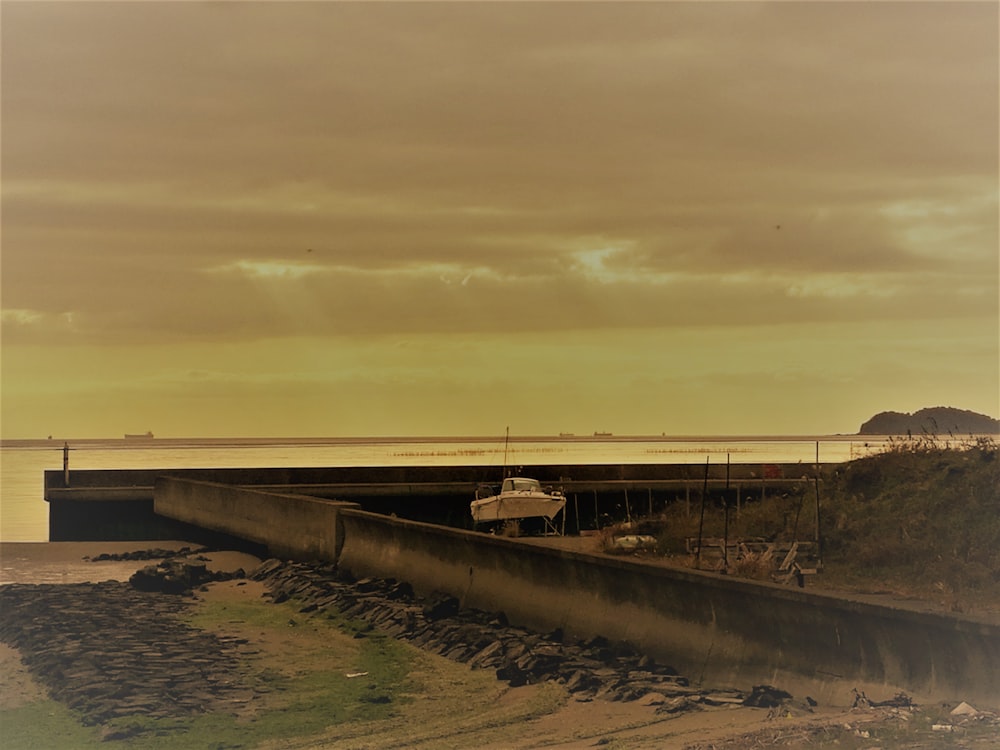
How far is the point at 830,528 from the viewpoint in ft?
85.7

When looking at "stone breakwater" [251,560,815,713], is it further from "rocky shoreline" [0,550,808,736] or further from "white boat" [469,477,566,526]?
"white boat" [469,477,566,526]

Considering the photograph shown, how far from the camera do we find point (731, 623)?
17812mm

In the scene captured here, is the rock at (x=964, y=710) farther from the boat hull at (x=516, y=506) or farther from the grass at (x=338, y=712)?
the boat hull at (x=516, y=506)

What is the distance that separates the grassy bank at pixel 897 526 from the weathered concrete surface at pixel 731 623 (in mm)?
2079

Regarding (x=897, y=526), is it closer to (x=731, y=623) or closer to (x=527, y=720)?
(x=731, y=623)

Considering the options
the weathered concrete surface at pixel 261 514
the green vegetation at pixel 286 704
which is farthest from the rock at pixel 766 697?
the weathered concrete surface at pixel 261 514

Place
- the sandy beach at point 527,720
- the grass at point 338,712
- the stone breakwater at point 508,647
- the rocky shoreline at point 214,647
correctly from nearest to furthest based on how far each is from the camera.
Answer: the sandy beach at point 527,720
the grass at point 338,712
the stone breakwater at point 508,647
the rocky shoreline at point 214,647

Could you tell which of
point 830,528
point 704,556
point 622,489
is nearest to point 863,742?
point 704,556

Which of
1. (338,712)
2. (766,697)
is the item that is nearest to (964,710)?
(766,697)

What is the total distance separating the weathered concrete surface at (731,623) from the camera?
1478 cm

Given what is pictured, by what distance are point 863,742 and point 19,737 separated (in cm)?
1168

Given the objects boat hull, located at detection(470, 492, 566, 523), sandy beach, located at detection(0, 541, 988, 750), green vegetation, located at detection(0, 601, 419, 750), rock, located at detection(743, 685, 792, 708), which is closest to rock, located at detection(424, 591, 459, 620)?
green vegetation, located at detection(0, 601, 419, 750)

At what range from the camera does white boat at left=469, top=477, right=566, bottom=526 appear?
44094mm

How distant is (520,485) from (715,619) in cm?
2744
